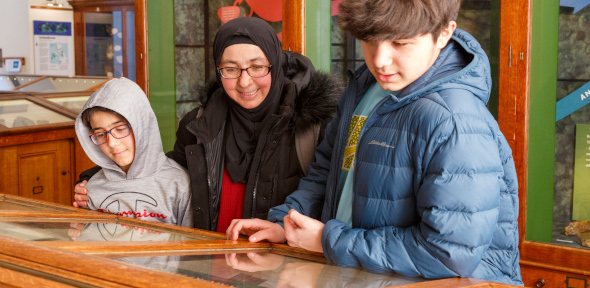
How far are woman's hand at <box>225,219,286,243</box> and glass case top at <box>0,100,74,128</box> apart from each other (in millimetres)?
3216

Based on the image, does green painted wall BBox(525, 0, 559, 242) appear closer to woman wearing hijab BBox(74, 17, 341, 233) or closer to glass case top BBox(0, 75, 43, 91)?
woman wearing hijab BBox(74, 17, 341, 233)

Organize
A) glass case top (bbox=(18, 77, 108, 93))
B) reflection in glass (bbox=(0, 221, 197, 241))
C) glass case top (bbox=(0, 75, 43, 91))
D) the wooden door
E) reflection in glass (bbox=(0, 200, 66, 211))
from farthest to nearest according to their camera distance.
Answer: glass case top (bbox=(0, 75, 43, 91))
glass case top (bbox=(18, 77, 108, 93))
the wooden door
reflection in glass (bbox=(0, 200, 66, 211))
reflection in glass (bbox=(0, 221, 197, 241))

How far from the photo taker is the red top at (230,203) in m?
2.34

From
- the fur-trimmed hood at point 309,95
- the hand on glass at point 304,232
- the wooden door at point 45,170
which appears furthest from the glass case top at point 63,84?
the hand on glass at point 304,232

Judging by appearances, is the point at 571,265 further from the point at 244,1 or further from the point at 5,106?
the point at 5,106

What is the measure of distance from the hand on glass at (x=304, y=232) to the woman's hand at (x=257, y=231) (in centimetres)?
13

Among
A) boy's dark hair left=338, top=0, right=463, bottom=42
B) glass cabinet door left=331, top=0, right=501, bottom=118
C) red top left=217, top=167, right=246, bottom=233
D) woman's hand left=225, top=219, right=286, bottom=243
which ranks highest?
glass cabinet door left=331, top=0, right=501, bottom=118

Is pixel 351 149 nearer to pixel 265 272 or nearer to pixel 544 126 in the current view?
pixel 265 272

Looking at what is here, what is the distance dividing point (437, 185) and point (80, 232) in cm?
92

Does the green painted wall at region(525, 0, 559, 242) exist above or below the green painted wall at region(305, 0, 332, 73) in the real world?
below

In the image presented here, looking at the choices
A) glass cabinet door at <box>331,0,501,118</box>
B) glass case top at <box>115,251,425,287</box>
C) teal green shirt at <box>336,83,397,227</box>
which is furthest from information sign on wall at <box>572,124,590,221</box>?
glass case top at <box>115,251,425,287</box>

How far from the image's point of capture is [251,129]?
2.37m

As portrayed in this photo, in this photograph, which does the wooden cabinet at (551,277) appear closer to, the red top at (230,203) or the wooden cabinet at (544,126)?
the wooden cabinet at (544,126)

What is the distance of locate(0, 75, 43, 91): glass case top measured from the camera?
7.34 m
